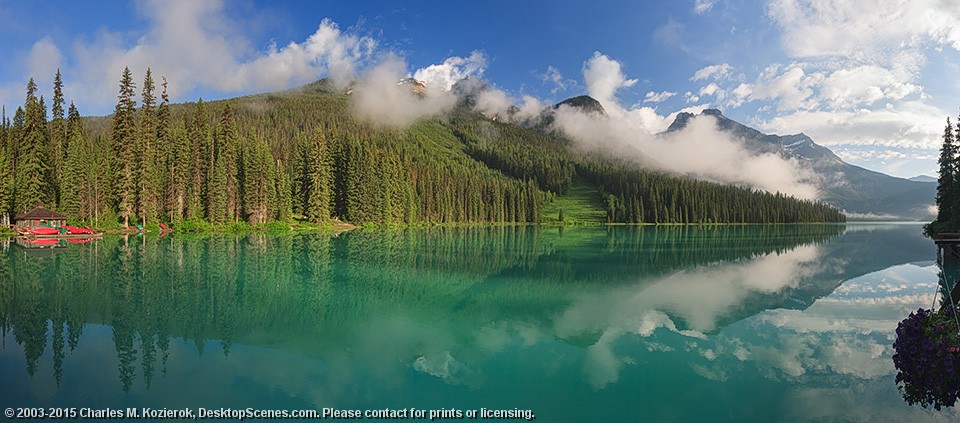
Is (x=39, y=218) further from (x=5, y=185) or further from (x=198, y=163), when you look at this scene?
(x=198, y=163)

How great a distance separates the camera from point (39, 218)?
6319 cm

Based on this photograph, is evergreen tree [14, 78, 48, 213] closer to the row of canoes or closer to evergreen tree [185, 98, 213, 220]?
the row of canoes

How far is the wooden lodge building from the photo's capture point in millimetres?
62919

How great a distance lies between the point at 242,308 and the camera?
70.1 ft

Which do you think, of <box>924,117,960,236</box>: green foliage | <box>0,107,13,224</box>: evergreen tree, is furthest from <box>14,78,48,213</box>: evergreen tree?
<box>924,117,960,236</box>: green foliage

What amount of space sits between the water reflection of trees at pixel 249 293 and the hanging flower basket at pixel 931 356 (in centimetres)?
1352

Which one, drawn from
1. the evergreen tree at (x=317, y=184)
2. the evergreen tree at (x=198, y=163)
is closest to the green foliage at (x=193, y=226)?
the evergreen tree at (x=198, y=163)

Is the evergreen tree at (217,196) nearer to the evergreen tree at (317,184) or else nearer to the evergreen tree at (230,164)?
the evergreen tree at (230,164)

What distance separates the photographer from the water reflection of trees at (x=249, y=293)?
54.7 ft

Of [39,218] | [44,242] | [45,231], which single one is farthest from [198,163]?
[44,242]

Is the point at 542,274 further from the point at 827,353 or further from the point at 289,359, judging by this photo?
the point at 289,359

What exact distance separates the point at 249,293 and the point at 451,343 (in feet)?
44.9

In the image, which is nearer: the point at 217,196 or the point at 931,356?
the point at 931,356

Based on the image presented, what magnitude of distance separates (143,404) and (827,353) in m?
21.4
